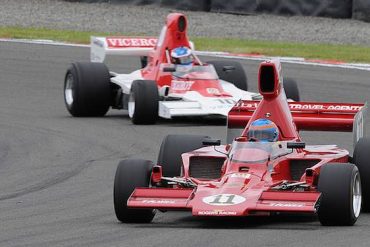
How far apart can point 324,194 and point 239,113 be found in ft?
7.81

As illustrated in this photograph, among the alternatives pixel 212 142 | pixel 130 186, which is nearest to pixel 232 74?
pixel 212 142

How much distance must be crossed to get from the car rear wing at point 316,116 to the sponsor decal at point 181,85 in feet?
20.7

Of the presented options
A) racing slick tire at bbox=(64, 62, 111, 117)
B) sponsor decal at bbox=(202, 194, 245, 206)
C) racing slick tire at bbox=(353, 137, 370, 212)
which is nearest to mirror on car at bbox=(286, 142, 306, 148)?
racing slick tire at bbox=(353, 137, 370, 212)

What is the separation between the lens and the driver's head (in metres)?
10.8

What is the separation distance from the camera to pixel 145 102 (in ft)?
57.8

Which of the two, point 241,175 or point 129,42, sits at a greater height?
point 241,175

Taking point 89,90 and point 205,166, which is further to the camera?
point 89,90

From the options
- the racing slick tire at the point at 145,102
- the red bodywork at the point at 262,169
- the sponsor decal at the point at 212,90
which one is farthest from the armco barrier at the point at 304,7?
the red bodywork at the point at 262,169

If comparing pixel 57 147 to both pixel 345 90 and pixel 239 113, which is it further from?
pixel 345 90

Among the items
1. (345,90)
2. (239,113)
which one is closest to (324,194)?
(239,113)

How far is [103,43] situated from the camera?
64.9 feet

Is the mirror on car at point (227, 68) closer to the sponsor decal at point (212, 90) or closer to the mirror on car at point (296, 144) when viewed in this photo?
the sponsor decal at point (212, 90)

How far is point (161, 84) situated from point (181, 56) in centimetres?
55

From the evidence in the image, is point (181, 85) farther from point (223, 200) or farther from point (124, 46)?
point (223, 200)
